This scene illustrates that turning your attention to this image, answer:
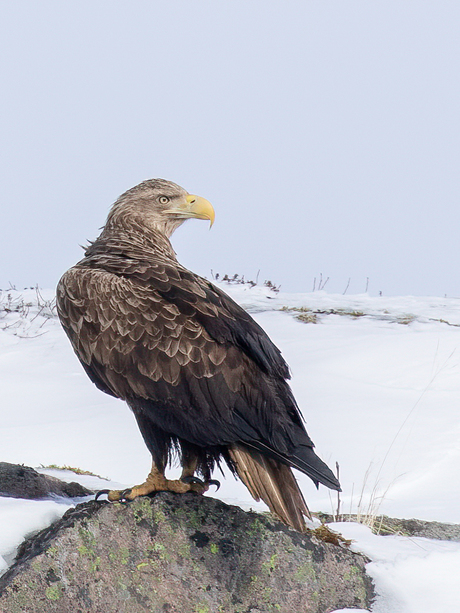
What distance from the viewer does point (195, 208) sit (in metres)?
4.75

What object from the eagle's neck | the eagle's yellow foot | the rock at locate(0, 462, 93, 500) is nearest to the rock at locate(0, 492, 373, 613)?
the eagle's yellow foot

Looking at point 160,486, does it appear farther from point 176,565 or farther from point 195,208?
point 195,208

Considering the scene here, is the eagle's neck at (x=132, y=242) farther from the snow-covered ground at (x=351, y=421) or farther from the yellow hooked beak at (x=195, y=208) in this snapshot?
the snow-covered ground at (x=351, y=421)

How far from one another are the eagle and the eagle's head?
704mm

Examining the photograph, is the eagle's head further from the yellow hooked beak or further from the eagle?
the eagle

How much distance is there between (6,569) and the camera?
3555 mm

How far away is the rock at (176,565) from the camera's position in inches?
133

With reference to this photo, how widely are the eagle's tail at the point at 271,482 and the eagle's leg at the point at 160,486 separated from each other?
1.16ft

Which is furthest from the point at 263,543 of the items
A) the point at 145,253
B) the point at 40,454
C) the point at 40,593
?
the point at 40,454

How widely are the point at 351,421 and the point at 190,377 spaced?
167 inches

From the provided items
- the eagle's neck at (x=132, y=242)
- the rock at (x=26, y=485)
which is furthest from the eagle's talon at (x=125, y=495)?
the eagle's neck at (x=132, y=242)

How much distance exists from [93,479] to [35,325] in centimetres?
696

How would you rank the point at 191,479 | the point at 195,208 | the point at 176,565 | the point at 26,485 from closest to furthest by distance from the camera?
1. the point at 176,565
2. the point at 191,479
3. the point at 26,485
4. the point at 195,208

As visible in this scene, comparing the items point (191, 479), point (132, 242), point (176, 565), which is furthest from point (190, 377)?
point (132, 242)
